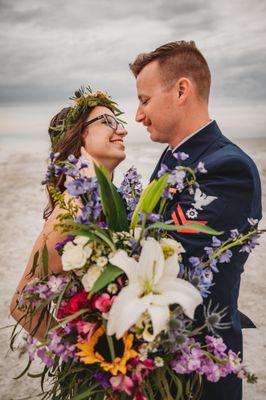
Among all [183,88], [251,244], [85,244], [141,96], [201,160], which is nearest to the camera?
[85,244]

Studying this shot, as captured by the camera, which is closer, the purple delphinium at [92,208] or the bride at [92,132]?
the purple delphinium at [92,208]

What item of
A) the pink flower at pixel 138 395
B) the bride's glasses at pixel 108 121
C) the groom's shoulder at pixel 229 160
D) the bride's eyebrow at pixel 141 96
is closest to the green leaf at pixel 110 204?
the pink flower at pixel 138 395

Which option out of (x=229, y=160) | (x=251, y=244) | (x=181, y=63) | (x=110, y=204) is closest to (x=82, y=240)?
(x=110, y=204)

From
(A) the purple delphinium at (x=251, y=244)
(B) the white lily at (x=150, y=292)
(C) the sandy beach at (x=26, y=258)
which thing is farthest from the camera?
(C) the sandy beach at (x=26, y=258)

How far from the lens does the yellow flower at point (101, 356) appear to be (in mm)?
1117

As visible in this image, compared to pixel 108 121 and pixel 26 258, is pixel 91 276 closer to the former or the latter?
pixel 108 121

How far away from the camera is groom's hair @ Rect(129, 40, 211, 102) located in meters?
2.42

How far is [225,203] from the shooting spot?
1701 mm

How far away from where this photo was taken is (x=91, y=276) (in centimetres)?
114

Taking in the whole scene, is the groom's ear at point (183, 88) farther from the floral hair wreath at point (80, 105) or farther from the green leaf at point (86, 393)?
the green leaf at point (86, 393)

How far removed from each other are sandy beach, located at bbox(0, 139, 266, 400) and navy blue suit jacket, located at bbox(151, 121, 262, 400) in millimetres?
A: 723

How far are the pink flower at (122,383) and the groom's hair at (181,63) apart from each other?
1756mm

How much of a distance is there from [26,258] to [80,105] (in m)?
4.21

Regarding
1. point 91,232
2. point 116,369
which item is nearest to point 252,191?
point 91,232
